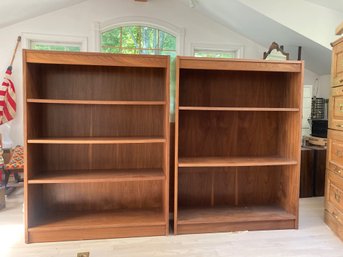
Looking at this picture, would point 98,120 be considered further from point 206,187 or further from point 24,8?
point 24,8

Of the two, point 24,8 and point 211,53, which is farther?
point 211,53

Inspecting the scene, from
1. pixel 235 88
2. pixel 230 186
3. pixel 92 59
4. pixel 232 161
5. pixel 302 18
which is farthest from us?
pixel 302 18

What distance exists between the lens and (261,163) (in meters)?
2.24

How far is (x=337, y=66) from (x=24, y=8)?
3828mm

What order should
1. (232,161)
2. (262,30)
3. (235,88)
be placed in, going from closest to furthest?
(232,161)
(235,88)
(262,30)

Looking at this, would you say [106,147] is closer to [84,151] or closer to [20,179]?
[84,151]

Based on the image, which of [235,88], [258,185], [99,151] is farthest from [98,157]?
[258,185]

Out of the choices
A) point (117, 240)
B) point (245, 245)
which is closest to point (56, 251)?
point (117, 240)

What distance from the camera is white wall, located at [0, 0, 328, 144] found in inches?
157

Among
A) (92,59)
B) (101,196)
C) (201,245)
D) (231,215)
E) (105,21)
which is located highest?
(105,21)

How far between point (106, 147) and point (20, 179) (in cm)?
209

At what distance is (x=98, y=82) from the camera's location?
2324 millimetres

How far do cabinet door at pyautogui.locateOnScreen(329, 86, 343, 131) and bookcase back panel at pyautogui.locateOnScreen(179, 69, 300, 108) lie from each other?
382 mm

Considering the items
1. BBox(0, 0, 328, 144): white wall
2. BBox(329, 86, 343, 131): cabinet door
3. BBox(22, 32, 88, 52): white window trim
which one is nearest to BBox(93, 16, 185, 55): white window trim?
BBox(0, 0, 328, 144): white wall
